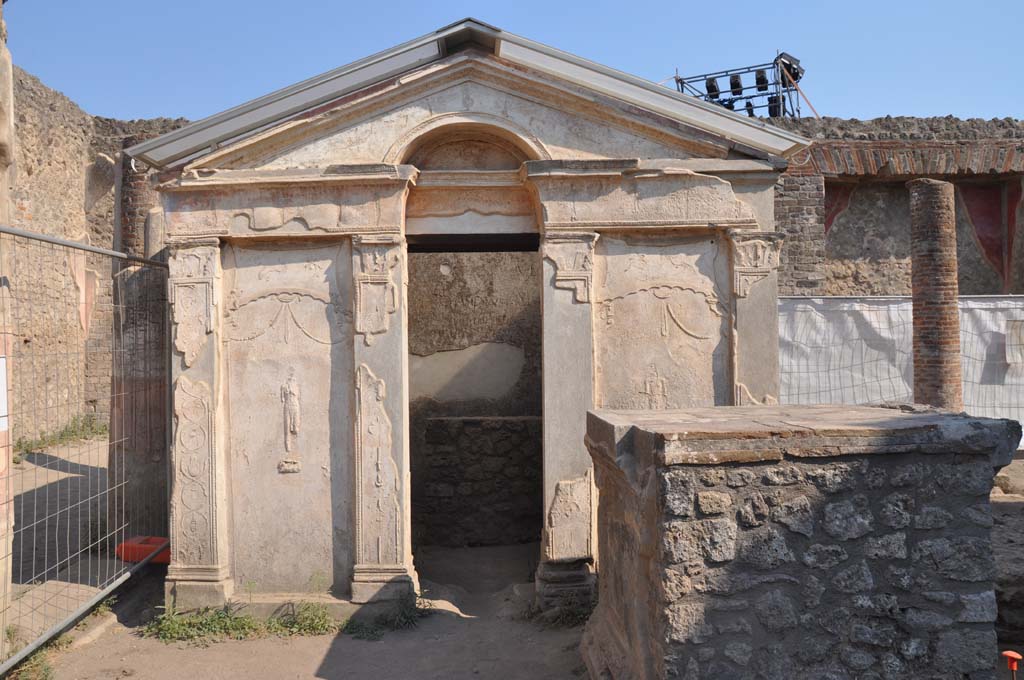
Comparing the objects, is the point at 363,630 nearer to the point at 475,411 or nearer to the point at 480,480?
the point at 480,480

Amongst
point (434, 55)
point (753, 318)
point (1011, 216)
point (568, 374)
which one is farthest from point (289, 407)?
point (1011, 216)

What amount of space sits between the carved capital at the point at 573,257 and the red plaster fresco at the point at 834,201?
26.8ft

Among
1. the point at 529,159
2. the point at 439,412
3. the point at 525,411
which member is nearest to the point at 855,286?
the point at 525,411

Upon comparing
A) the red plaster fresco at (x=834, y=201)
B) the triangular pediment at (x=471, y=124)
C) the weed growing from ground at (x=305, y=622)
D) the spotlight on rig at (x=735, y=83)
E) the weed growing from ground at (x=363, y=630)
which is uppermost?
the spotlight on rig at (x=735, y=83)

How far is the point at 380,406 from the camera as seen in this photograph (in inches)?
215

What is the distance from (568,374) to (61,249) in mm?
11291

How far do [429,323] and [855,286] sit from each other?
Result: 7.39m

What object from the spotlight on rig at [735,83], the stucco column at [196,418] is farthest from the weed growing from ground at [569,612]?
the spotlight on rig at [735,83]

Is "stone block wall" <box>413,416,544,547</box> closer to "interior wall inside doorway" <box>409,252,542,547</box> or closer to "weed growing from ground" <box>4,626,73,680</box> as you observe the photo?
"interior wall inside doorway" <box>409,252,542,547</box>

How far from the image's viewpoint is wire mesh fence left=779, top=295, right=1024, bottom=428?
916cm

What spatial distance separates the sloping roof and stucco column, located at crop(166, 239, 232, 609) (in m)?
0.81

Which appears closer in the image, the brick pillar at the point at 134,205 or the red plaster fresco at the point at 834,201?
the brick pillar at the point at 134,205

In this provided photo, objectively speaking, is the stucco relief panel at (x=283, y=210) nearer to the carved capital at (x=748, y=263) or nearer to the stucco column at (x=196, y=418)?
the stucco column at (x=196, y=418)

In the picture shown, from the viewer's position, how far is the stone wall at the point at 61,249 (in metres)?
12.0
